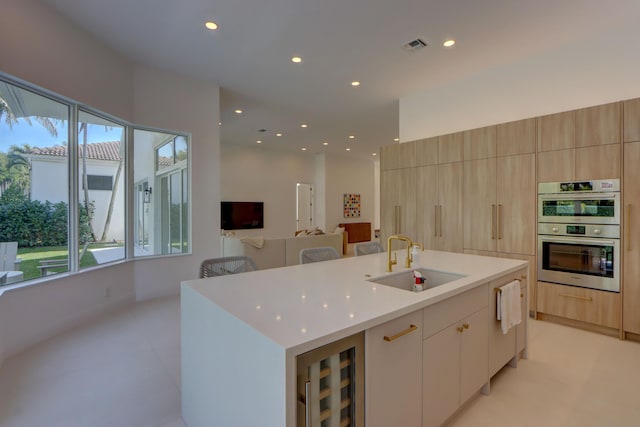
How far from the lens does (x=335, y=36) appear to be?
10.7ft

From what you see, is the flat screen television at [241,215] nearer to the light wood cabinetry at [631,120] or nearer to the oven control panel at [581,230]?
the oven control panel at [581,230]

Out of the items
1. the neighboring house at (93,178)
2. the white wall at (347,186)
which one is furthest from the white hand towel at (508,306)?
the white wall at (347,186)

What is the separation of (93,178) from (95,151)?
1.08 ft

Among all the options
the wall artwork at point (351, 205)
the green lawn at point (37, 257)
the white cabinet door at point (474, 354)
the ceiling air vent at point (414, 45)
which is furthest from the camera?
the wall artwork at point (351, 205)

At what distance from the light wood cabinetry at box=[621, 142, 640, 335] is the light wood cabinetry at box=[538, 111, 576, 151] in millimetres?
Result: 464

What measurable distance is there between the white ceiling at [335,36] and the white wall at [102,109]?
0.25 metres

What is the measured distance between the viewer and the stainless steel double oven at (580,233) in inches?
115

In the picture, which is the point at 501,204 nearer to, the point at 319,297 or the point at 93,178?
the point at 319,297

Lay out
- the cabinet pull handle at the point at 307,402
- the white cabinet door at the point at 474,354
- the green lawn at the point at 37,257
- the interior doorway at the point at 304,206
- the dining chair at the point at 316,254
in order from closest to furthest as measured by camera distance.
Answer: the cabinet pull handle at the point at 307,402 < the white cabinet door at the point at 474,354 < the dining chair at the point at 316,254 < the green lawn at the point at 37,257 < the interior doorway at the point at 304,206

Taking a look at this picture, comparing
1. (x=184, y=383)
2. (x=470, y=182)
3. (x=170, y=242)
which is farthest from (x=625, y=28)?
(x=170, y=242)

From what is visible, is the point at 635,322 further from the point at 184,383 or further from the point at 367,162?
the point at 367,162

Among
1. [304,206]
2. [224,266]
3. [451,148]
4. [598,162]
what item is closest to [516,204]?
[598,162]

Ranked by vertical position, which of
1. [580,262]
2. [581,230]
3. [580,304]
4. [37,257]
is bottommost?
[580,304]

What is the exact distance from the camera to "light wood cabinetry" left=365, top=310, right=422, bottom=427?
120 cm
